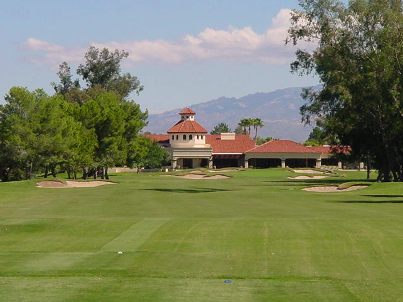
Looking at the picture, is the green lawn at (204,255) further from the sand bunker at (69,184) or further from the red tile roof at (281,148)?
the red tile roof at (281,148)

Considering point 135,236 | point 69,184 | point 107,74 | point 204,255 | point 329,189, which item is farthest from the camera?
point 107,74

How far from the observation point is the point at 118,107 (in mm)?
88875

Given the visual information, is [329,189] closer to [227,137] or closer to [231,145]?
[231,145]

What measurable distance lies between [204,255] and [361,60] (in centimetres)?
4516

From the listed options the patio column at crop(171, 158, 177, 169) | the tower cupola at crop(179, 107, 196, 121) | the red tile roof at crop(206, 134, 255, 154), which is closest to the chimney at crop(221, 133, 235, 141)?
the red tile roof at crop(206, 134, 255, 154)

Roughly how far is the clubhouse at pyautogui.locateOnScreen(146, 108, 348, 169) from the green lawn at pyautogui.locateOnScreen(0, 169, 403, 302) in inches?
4605

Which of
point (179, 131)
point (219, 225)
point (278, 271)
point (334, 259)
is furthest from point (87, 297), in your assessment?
point (179, 131)

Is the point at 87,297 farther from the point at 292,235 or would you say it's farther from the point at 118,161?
the point at 118,161

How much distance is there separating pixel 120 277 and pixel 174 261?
100 inches

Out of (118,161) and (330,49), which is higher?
(330,49)

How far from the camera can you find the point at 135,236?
23.4 m

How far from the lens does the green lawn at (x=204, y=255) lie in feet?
47.5

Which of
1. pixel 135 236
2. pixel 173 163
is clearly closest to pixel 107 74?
pixel 173 163

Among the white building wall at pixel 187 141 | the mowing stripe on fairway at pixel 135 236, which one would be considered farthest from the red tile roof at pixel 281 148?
the mowing stripe on fairway at pixel 135 236
